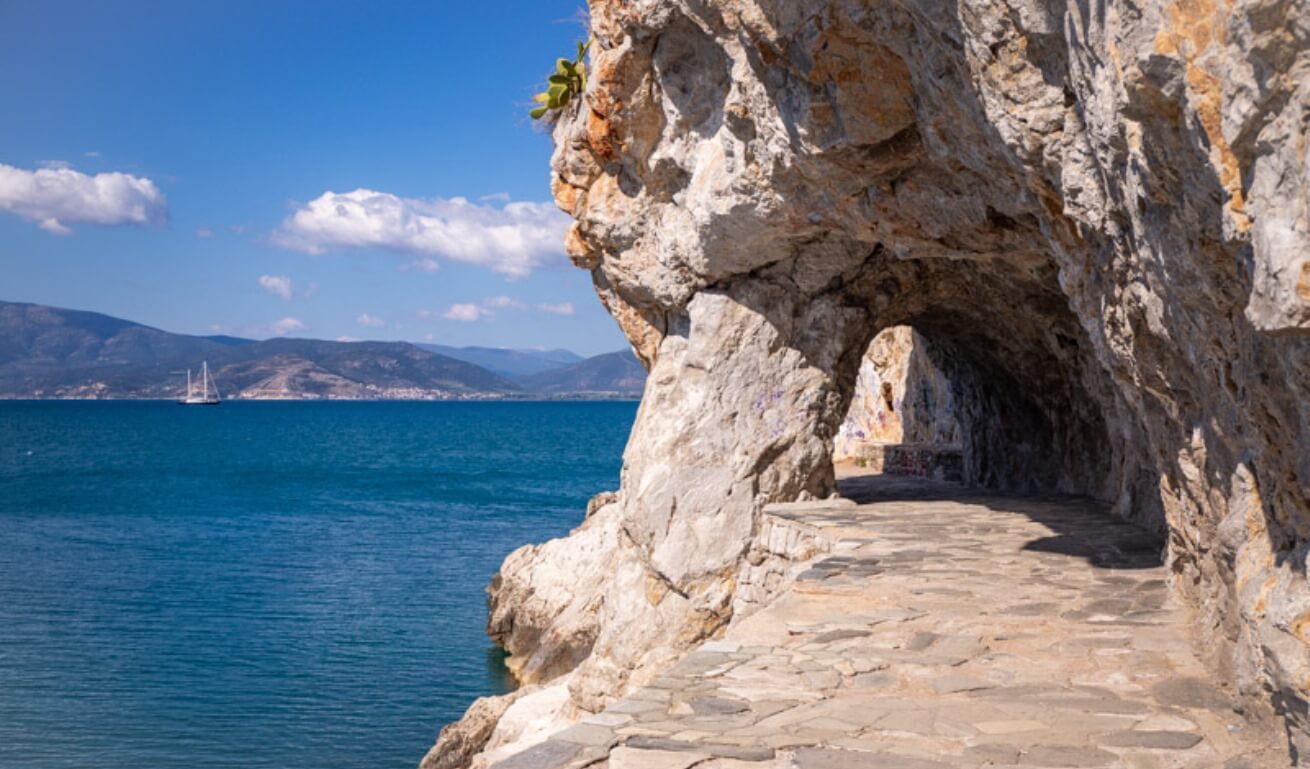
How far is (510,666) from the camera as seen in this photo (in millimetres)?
20844

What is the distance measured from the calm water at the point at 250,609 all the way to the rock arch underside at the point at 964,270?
3.48 meters

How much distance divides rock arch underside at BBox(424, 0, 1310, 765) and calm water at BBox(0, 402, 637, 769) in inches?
137

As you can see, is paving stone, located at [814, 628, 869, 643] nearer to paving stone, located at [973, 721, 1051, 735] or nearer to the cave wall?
paving stone, located at [973, 721, 1051, 735]

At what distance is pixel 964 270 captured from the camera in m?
13.8

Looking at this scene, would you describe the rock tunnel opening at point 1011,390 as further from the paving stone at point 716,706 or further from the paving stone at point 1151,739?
the paving stone at point 716,706

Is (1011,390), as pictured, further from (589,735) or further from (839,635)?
(589,735)

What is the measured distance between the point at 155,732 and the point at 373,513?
27.7 meters

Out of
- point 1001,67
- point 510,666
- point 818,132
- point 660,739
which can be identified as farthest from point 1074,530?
point 510,666

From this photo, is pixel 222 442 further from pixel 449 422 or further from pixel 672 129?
pixel 672 129

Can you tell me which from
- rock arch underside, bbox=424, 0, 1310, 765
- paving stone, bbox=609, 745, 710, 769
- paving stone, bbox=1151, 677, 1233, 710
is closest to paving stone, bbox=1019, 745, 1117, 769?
rock arch underside, bbox=424, 0, 1310, 765

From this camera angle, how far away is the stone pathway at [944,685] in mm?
4539

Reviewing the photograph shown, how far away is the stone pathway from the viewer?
4.54 meters

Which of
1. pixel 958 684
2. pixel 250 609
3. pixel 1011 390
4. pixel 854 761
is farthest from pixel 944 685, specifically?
pixel 250 609

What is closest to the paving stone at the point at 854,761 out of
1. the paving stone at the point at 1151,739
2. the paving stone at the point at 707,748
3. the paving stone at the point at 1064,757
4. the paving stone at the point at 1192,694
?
the paving stone at the point at 707,748
